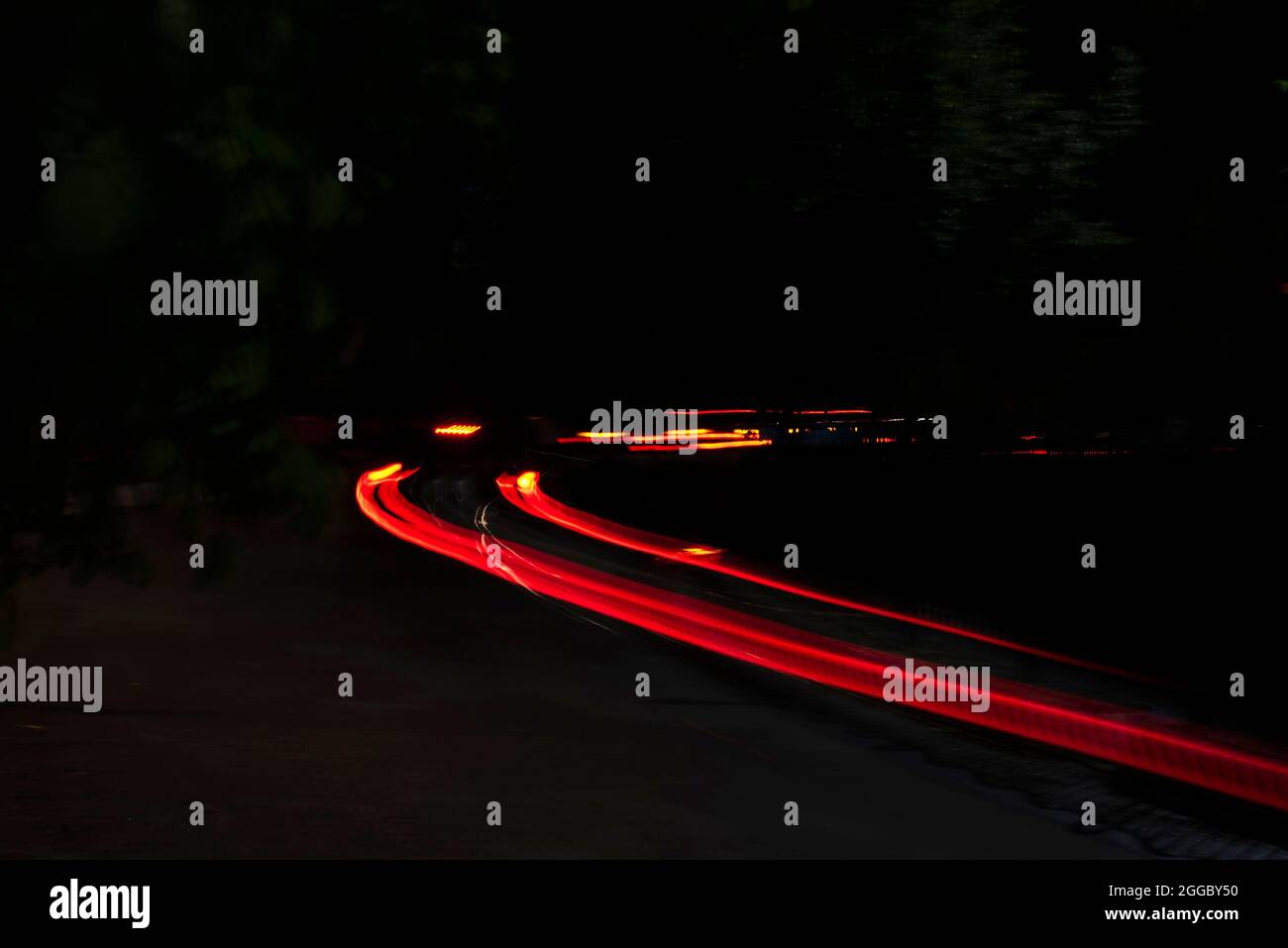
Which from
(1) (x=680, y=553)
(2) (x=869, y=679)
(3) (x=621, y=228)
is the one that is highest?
(3) (x=621, y=228)

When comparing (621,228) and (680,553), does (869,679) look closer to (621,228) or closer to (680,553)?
(621,228)

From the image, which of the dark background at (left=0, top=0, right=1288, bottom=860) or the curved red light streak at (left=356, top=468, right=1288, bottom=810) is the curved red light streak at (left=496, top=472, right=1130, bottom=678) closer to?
the dark background at (left=0, top=0, right=1288, bottom=860)

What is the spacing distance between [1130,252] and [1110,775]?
119 inches

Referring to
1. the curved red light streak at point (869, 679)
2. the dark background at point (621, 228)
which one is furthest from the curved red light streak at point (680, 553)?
the curved red light streak at point (869, 679)

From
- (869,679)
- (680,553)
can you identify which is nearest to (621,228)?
(869,679)

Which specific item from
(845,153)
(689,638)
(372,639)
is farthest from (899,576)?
(845,153)

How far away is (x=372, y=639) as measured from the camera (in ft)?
50.0

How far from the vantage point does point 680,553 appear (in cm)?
2233

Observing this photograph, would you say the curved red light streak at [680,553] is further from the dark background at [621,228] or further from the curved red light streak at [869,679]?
the curved red light streak at [869,679]

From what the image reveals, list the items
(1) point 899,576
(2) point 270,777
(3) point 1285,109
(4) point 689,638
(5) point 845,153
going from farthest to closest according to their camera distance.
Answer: (1) point 899,576 → (4) point 689,638 → (3) point 1285,109 → (2) point 270,777 → (5) point 845,153

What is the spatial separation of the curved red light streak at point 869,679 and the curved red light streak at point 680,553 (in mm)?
1299

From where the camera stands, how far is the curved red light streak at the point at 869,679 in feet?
29.4

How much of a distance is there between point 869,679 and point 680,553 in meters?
9.95
